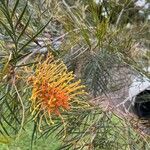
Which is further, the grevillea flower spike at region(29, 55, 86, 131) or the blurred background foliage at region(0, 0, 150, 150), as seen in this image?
the blurred background foliage at region(0, 0, 150, 150)

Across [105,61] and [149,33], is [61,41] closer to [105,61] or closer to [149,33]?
[105,61]

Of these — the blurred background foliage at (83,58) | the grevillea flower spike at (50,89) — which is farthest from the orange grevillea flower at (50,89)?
the blurred background foliage at (83,58)

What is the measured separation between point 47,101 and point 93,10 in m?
0.53

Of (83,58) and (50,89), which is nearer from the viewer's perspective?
(50,89)

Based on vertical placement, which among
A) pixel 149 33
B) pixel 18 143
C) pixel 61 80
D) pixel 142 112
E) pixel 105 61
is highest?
pixel 61 80

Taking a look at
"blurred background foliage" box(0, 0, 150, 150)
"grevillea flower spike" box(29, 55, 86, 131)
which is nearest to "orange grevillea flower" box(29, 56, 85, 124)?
"grevillea flower spike" box(29, 55, 86, 131)

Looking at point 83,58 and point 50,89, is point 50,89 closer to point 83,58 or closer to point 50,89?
point 50,89

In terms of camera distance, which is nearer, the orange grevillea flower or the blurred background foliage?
the orange grevillea flower

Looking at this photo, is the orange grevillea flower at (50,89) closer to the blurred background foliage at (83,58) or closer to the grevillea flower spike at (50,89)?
the grevillea flower spike at (50,89)

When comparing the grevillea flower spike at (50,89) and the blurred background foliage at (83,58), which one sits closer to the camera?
the grevillea flower spike at (50,89)

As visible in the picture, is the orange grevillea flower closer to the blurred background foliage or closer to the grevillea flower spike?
the grevillea flower spike

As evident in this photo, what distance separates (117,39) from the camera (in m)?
1.61

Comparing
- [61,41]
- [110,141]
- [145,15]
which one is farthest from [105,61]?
[145,15]

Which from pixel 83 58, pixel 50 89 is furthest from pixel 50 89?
pixel 83 58
